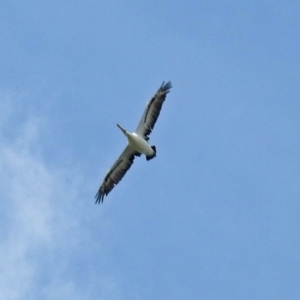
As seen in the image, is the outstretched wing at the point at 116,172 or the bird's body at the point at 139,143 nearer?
the bird's body at the point at 139,143

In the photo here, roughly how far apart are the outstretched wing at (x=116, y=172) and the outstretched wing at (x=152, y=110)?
1.83 m

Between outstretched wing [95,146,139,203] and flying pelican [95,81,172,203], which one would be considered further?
outstretched wing [95,146,139,203]

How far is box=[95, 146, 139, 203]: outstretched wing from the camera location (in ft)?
334

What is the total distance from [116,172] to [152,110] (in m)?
5.52

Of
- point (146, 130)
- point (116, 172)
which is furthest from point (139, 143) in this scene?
point (116, 172)

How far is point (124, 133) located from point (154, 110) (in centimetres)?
258

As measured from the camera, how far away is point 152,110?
329 feet

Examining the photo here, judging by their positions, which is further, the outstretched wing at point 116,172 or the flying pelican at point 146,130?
the outstretched wing at point 116,172

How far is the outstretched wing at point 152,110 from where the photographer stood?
329ft

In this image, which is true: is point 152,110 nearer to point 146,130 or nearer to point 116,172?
point 146,130

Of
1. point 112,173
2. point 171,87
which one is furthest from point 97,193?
point 171,87

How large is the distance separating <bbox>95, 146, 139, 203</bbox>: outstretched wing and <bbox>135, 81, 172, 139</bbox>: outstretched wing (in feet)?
6.01

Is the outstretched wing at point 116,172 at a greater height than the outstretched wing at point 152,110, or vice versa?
the outstretched wing at point 152,110

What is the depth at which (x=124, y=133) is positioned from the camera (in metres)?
101
